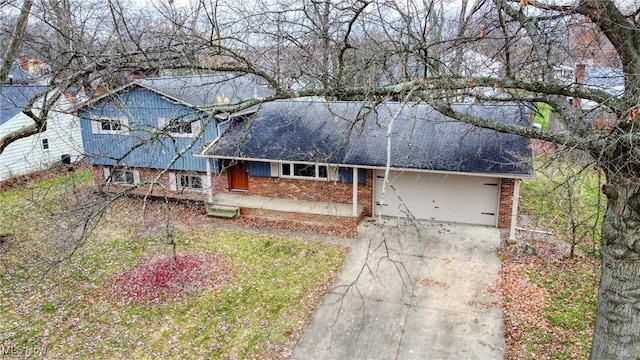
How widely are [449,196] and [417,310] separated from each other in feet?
17.4

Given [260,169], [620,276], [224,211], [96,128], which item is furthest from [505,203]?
[96,128]

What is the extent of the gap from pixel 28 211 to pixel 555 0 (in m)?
17.2

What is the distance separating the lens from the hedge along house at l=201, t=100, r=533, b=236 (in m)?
12.4

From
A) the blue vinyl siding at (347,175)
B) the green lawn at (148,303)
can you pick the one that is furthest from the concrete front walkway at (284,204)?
the green lawn at (148,303)

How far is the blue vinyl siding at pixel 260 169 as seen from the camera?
14867 millimetres

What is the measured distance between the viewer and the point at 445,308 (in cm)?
909

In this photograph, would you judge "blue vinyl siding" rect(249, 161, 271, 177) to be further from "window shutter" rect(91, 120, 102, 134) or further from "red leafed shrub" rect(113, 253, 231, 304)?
"window shutter" rect(91, 120, 102, 134)

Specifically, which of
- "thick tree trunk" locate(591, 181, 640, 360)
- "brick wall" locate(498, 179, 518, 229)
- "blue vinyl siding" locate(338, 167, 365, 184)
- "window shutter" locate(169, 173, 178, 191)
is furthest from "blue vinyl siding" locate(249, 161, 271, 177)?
"thick tree trunk" locate(591, 181, 640, 360)

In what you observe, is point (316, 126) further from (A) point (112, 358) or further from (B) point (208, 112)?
(A) point (112, 358)

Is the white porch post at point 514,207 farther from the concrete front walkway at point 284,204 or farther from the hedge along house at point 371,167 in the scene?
the concrete front walkway at point 284,204

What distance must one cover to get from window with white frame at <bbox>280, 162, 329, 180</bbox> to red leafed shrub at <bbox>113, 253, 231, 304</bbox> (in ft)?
13.6

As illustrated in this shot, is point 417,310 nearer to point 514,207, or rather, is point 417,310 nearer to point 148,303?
point 514,207

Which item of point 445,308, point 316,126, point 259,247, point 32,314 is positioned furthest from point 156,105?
point 445,308

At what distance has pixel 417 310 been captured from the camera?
9.02 metres
